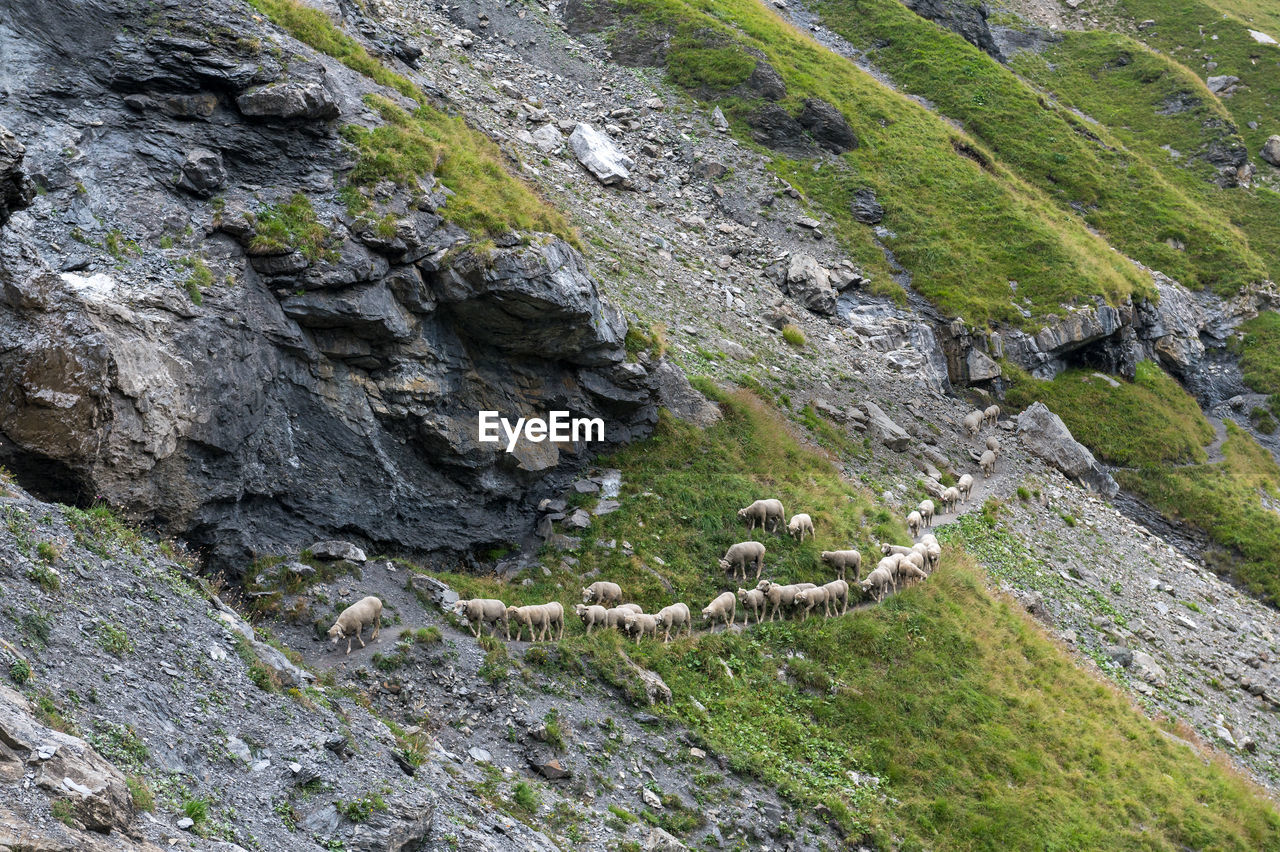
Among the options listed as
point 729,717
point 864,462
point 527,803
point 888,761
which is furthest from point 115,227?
point 864,462

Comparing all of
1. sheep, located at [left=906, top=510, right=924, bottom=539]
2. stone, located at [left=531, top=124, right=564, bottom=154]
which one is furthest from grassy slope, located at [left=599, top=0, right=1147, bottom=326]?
sheep, located at [left=906, top=510, right=924, bottom=539]

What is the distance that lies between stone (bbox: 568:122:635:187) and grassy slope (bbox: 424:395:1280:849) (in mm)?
23263

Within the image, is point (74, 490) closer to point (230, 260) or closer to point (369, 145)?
point (230, 260)

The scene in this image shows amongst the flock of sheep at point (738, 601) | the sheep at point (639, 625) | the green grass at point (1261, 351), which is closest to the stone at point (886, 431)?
the flock of sheep at point (738, 601)

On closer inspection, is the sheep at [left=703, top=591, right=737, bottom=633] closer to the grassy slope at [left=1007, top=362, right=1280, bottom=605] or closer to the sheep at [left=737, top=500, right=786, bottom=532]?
the sheep at [left=737, top=500, right=786, bottom=532]

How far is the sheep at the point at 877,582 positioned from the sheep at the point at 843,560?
1.55 ft

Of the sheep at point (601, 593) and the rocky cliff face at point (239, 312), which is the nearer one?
the rocky cliff face at point (239, 312)

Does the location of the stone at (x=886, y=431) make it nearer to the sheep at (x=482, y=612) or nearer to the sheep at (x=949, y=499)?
the sheep at (x=949, y=499)

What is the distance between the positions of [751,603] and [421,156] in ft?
51.9

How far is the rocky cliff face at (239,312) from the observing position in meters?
15.8

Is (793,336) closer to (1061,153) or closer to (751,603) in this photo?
(751,603)

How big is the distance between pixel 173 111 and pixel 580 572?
15.5m

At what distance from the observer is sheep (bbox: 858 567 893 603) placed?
79.0 ft

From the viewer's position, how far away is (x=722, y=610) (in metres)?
22.3
